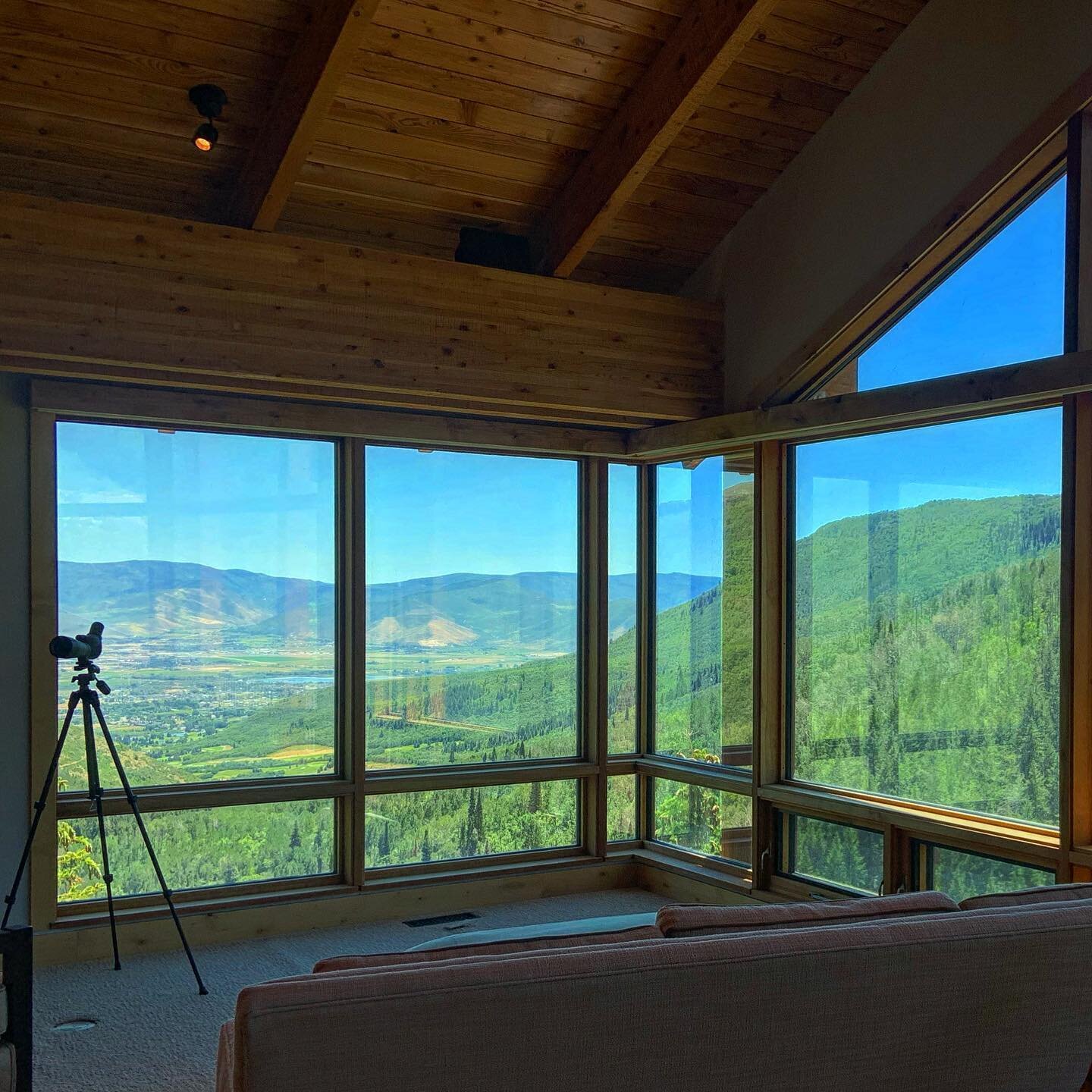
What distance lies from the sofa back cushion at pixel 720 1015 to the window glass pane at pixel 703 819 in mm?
2941

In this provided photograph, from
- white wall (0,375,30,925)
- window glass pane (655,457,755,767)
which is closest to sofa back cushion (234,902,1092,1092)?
window glass pane (655,457,755,767)

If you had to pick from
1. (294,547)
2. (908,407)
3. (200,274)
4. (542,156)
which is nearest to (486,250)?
(542,156)

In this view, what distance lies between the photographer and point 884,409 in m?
4.26

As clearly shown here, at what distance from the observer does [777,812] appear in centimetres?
488

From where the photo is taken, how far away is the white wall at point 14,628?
4250mm

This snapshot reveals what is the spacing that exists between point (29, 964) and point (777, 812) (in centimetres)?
336

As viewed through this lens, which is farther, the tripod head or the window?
the window

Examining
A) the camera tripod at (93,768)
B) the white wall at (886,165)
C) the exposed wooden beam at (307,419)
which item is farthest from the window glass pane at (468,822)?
the white wall at (886,165)

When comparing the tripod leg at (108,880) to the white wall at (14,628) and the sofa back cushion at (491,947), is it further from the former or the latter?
the sofa back cushion at (491,947)

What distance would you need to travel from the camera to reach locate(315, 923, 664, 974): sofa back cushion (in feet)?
6.47

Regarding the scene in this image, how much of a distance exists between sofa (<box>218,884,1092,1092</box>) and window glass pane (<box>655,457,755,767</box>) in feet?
9.36

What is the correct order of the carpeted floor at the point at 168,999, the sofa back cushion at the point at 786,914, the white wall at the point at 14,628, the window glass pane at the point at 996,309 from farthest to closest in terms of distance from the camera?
the white wall at the point at 14,628, the window glass pane at the point at 996,309, the carpeted floor at the point at 168,999, the sofa back cushion at the point at 786,914

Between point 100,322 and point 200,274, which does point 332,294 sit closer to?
point 200,274

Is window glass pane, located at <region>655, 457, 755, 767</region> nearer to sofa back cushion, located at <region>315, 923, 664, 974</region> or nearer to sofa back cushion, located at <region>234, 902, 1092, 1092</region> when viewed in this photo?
sofa back cushion, located at <region>234, 902, 1092, 1092</region>
